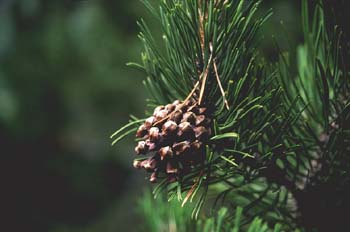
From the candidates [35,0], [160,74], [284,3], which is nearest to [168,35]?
[160,74]

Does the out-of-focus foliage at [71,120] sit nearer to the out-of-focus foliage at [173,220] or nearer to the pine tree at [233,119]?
the out-of-focus foliage at [173,220]

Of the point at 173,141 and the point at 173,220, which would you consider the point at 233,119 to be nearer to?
the point at 173,141

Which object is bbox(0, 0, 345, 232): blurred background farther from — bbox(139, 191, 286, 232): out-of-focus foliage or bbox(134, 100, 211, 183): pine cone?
bbox(134, 100, 211, 183): pine cone

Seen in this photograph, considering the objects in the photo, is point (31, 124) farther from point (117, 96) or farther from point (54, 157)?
point (117, 96)

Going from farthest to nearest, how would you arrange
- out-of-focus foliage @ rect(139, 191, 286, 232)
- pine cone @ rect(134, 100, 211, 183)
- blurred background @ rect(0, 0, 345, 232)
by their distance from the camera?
blurred background @ rect(0, 0, 345, 232) → out-of-focus foliage @ rect(139, 191, 286, 232) → pine cone @ rect(134, 100, 211, 183)

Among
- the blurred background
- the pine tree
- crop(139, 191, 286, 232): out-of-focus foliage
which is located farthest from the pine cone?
the blurred background

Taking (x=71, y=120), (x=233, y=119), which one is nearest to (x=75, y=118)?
(x=71, y=120)
